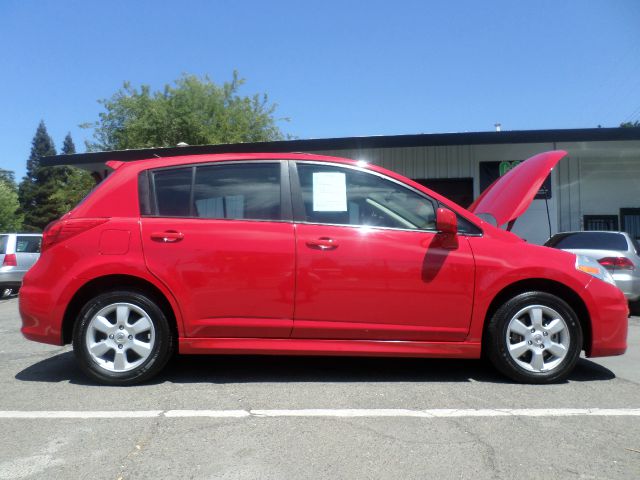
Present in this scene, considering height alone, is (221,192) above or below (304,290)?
above

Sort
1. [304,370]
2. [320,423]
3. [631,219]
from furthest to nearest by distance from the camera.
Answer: [631,219]
[304,370]
[320,423]

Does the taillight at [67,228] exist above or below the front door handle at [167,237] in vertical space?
above

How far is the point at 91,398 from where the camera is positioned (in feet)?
12.9

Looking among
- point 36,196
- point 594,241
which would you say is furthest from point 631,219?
point 36,196

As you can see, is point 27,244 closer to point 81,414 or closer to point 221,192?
point 221,192

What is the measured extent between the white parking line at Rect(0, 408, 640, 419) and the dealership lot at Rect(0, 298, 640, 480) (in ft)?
0.04

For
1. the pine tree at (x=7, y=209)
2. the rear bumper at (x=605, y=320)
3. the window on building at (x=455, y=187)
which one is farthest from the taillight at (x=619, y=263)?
the pine tree at (x=7, y=209)

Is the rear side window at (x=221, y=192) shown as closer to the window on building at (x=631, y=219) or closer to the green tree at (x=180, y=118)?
the window on building at (x=631, y=219)

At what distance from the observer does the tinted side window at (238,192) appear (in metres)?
4.33

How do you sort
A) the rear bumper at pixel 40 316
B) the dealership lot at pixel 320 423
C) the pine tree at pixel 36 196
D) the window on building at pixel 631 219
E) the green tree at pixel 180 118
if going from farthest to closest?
1. the pine tree at pixel 36 196
2. the green tree at pixel 180 118
3. the window on building at pixel 631 219
4. the rear bumper at pixel 40 316
5. the dealership lot at pixel 320 423

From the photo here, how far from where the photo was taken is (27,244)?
42.1ft

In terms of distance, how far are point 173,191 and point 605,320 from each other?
352 centimetres

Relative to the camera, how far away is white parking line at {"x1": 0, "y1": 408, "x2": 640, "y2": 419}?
3.55m

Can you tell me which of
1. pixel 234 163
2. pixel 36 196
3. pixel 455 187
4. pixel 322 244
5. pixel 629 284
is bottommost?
pixel 629 284
